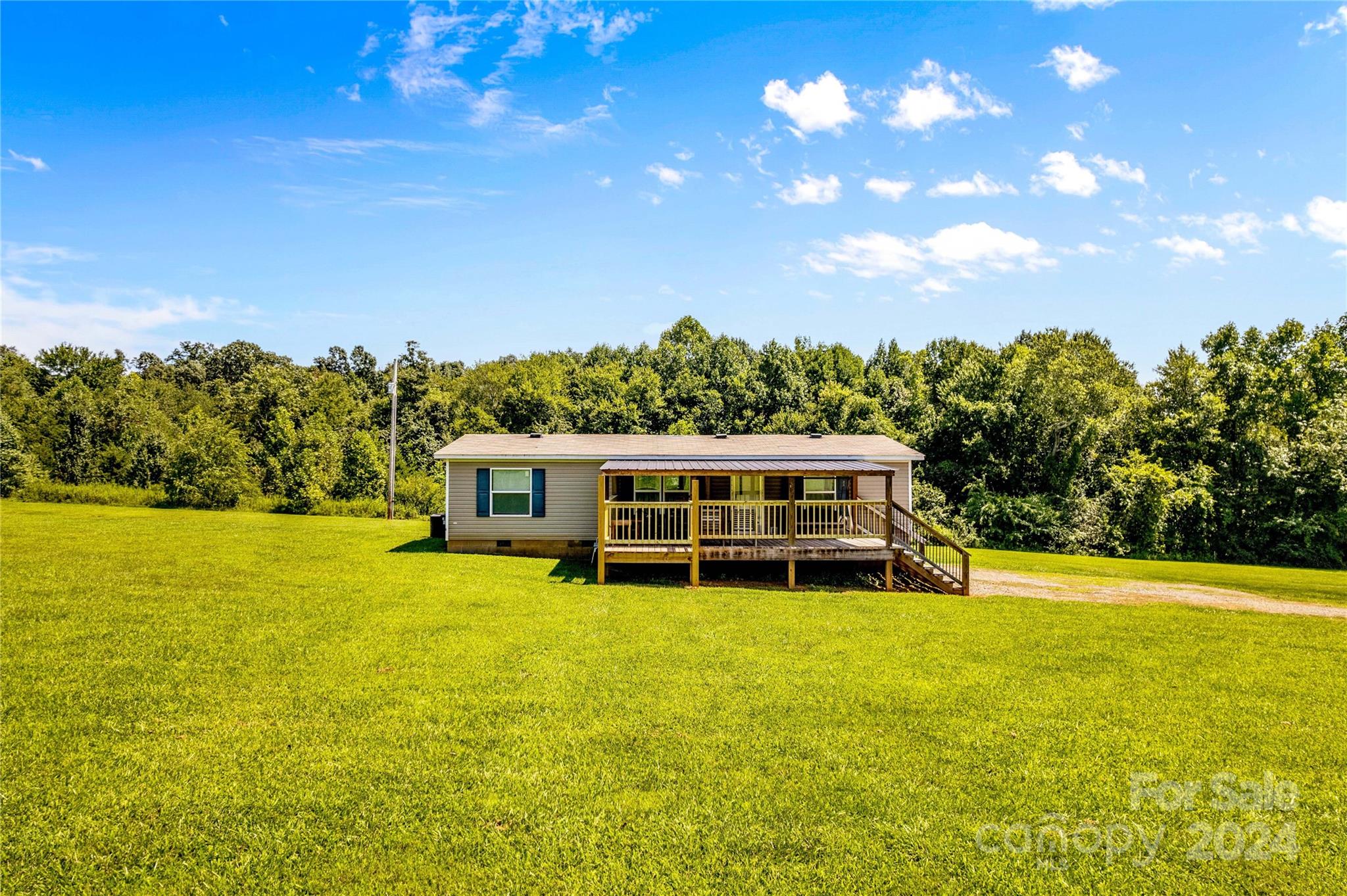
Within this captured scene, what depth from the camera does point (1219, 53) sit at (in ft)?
54.5

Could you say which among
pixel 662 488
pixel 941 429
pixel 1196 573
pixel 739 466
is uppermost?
pixel 941 429

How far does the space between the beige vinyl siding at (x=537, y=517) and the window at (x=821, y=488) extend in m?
5.98

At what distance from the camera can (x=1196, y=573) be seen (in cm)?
1927

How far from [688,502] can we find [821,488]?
174 inches

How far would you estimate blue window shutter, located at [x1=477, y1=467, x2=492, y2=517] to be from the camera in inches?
664

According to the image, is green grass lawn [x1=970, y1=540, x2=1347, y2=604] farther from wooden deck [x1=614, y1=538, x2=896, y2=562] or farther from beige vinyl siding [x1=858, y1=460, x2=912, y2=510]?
wooden deck [x1=614, y1=538, x2=896, y2=562]

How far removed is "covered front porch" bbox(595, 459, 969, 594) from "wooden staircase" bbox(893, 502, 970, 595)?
27 millimetres

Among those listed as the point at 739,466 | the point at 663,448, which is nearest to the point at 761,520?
the point at 739,466

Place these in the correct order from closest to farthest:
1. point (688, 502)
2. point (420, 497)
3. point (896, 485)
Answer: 1. point (688, 502)
2. point (896, 485)
3. point (420, 497)

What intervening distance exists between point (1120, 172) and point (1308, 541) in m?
17.0

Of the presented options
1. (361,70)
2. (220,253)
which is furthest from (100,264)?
(361,70)

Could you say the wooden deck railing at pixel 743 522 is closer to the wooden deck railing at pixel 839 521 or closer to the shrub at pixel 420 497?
the wooden deck railing at pixel 839 521

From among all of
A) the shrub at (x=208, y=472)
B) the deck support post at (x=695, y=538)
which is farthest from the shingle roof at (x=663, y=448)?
the shrub at (x=208, y=472)

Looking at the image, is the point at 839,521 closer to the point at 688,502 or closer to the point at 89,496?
the point at 688,502
